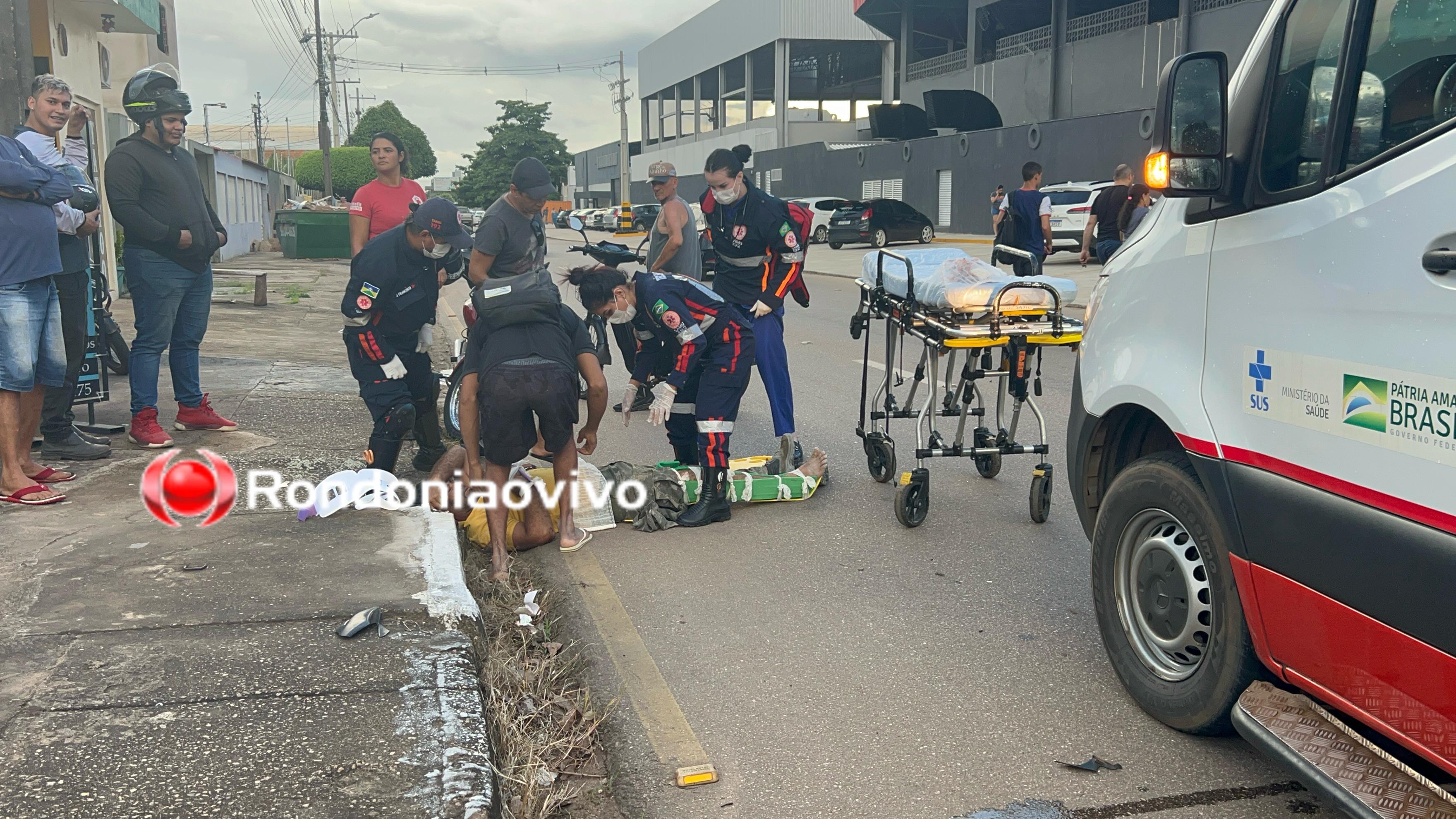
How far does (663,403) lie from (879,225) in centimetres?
2832

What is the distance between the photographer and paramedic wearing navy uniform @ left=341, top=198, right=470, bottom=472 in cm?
625

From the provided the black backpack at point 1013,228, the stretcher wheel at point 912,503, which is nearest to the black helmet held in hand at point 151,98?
the stretcher wheel at point 912,503

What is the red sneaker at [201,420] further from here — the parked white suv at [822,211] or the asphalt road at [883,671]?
the parked white suv at [822,211]

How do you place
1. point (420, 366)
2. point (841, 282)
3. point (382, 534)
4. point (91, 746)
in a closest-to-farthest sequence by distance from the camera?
point (91, 746), point (382, 534), point (420, 366), point (841, 282)

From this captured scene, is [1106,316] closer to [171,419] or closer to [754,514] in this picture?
[754,514]

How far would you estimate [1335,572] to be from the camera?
9.19ft

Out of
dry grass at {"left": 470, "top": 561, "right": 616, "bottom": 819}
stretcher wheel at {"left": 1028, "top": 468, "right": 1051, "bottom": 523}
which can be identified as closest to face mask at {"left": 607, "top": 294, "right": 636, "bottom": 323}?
dry grass at {"left": 470, "top": 561, "right": 616, "bottom": 819}

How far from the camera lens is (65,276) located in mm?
6398

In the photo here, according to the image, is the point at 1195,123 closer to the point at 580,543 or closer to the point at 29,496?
the point at 580,543

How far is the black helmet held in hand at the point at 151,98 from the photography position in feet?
22.4

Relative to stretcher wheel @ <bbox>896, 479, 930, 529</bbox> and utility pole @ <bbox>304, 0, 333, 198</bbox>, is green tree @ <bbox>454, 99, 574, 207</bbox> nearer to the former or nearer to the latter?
utility pole @ <bbox>304, 0, 333, 198</bbox>

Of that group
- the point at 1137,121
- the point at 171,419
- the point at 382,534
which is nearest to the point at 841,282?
the point at 1137,121

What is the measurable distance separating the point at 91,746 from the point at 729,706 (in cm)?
188

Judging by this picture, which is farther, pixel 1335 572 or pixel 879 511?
pixel 879 511
